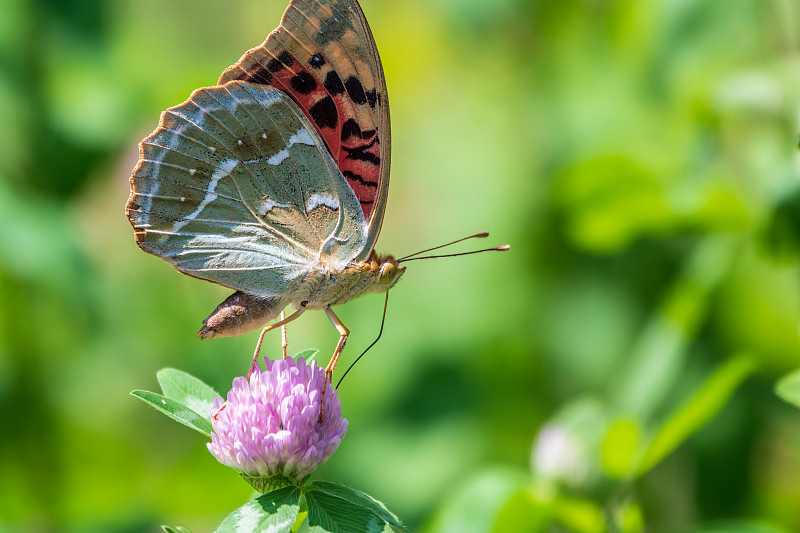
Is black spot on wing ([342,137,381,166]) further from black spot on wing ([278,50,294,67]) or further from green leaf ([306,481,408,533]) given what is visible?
green leaf ([306,481,408,533])

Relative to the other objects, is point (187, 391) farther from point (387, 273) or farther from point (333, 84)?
point (333, 84)

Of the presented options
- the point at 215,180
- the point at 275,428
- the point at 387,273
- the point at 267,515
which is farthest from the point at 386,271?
the point at 267,515

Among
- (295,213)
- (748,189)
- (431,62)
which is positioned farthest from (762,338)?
(431,62)

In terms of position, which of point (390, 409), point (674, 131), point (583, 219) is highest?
point (674, 131)

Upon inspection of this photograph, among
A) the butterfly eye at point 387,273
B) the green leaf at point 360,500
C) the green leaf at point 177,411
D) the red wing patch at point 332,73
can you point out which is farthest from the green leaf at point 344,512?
the red wing patch at point 332,73

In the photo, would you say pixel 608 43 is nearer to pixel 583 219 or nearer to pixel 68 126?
pixel 583 219

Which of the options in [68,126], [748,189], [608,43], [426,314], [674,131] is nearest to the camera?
[748,189]

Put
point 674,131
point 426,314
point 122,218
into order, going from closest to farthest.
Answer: point 674,131 < point 426,314 < point 122,218
